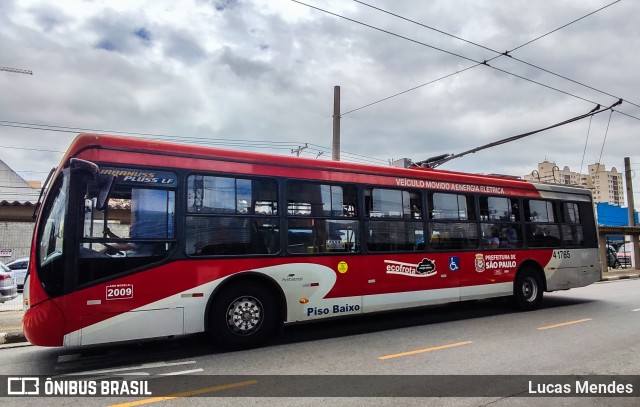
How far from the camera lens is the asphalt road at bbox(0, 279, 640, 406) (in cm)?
462

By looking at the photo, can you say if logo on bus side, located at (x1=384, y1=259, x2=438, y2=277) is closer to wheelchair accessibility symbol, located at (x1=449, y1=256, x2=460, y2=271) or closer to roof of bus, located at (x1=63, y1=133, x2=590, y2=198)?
wheelchair accessibility symbol, located at (x1=449, y1=256, x2=460, y2=271)

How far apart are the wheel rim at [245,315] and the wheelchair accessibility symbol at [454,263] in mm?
4357

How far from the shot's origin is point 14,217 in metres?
19.8

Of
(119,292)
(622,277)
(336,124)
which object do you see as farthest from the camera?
(622,277)

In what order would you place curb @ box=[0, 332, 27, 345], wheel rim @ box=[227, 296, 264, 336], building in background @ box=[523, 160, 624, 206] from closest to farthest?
wheel rim @ box=[227, 296, 264, 336]
curb @ box=[0, 332, 27, 345]
building in background @ box=[523, 160, 624, 206]

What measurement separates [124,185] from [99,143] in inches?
25.6

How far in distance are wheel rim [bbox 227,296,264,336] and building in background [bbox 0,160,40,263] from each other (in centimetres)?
1510

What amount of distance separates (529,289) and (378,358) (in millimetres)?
6289

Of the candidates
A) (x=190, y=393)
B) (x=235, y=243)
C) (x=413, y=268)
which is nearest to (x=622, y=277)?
(x=413, y=268)

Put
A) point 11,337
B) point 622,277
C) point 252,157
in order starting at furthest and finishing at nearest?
1. point 622,277
2. point 11,337
3. point 252,157

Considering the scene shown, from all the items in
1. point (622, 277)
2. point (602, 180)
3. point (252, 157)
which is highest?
point (602, 180)

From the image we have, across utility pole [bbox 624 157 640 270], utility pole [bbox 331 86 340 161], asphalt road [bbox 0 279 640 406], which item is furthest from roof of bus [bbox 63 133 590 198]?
utility pole [bbox 624 157 640 270]

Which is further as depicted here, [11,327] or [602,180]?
[602,180]

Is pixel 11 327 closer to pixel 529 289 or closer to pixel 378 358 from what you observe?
pixel 378 358
